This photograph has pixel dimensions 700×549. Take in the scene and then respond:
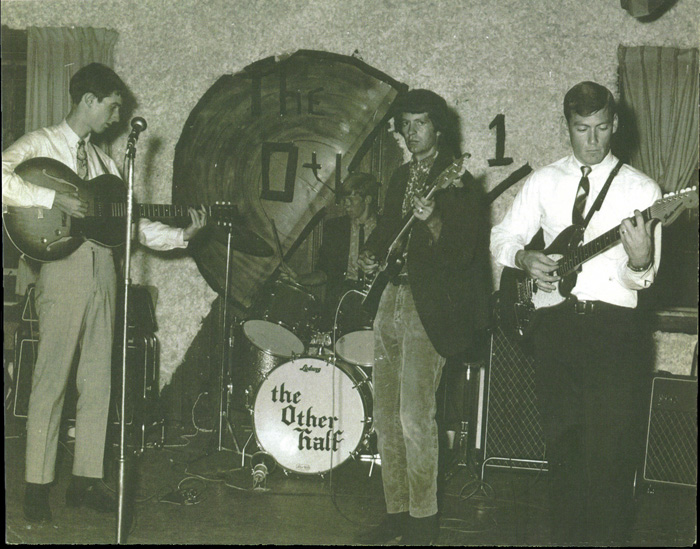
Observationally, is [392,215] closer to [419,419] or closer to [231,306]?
[419,419]

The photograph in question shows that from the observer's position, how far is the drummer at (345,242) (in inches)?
147

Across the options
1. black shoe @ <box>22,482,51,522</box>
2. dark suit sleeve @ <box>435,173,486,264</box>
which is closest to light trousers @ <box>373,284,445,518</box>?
dark suit sleeve @ <box>435,173,486,264</box>

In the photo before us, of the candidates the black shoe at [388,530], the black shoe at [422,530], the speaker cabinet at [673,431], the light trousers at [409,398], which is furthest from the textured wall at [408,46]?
the black shoe at [422,530]

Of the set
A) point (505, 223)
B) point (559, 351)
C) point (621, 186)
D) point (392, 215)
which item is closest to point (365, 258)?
point (392, 215)

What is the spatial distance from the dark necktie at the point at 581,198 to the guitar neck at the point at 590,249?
13cm

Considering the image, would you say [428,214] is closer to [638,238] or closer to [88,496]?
[638,238]

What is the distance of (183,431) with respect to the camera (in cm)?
418

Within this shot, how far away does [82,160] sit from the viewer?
3.43m

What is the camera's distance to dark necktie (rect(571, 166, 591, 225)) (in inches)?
114

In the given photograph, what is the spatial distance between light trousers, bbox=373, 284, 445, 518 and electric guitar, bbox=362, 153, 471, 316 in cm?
6

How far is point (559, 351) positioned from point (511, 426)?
3.60ft

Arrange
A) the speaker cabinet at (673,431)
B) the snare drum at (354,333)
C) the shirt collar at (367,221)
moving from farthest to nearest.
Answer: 1. the shirt collar at (367,221)
2. the snare drum at (354,333)
3. the speaker cabinet at (673,431)

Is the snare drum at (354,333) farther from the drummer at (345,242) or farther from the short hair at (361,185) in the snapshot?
the short hair at (361,185)

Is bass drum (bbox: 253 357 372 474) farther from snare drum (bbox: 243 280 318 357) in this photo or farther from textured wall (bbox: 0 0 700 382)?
textured wall (bbox: 0 0 700 382)
